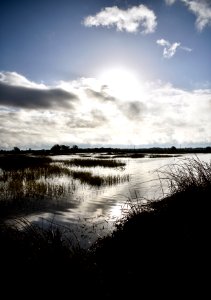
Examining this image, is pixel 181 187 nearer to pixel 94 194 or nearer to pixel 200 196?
pixel 200 196

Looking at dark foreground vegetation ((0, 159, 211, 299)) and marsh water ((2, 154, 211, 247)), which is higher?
dark foreground vegetation ((0, 159, 211, 299))

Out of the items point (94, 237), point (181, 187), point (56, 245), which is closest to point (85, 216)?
point (94, 237)

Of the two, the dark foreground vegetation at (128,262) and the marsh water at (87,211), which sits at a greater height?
the dark foreground vegetation at (128,262)

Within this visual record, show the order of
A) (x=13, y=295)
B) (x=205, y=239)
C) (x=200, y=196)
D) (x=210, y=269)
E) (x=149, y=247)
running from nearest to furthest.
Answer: (x=13, y=295)
(x=210, y=269)
(x=205, y=239)
(x=149, y=247)
(x=200, y=196)

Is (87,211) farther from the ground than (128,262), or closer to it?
closer to it

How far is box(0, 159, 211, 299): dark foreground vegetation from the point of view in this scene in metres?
4.34

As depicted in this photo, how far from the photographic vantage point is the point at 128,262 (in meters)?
5.75

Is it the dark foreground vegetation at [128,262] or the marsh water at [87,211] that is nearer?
the dark foreground vegetation at [128,262]

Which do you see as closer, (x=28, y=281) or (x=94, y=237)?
(x=28, y=281)

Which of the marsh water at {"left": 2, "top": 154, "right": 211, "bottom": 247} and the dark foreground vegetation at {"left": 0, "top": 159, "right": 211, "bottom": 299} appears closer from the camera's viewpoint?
the dark foreground vegetation at {"left": 0, "top": 159, "right": 211, "bottom": 299}

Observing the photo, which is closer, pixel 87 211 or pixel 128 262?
pixel 128 262

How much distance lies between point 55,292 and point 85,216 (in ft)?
26.5

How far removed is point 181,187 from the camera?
8.88 m

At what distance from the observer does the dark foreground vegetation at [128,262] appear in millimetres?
4344
